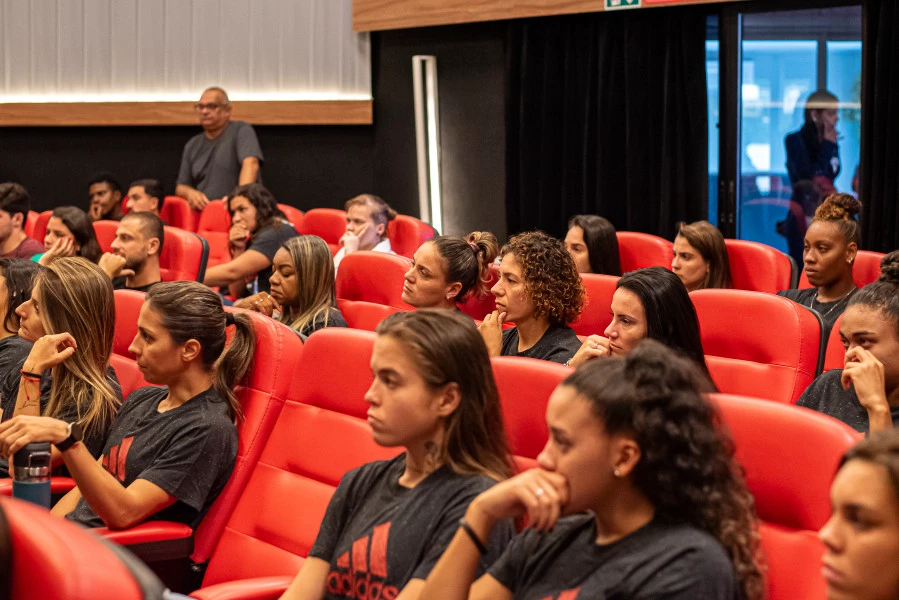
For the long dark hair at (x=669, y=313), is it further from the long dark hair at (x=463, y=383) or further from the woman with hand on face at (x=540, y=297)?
the long dark hair at (x=463, y=383)

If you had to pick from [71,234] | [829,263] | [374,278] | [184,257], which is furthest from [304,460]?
[71,234]

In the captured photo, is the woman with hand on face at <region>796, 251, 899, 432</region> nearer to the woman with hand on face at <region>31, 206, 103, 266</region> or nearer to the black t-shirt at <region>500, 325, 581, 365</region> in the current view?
the black t-shirt at <region>500, 325, 581, 365</region>

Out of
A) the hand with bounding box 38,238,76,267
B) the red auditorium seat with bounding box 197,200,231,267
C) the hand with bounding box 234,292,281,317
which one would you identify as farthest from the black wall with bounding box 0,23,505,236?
the hand with bounding box 234,292,281,317

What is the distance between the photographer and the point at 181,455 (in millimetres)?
2381

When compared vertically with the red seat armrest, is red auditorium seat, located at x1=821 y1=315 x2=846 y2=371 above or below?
above

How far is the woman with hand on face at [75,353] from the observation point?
8.69 feet

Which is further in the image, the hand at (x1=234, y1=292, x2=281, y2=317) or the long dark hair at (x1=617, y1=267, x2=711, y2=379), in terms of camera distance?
the hand at (x1=234, y1=292, x2=281, y2=317)

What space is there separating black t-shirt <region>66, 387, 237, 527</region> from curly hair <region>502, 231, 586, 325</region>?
1035 mm

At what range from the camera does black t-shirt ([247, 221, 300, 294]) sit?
5297 millimetres

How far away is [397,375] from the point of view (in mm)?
1762

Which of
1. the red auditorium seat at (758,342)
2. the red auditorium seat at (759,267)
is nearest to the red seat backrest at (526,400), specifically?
the red auditorium seat at (758,342)

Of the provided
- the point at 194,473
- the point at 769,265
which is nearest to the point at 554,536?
the point at 194,473

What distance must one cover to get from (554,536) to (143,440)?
127cm

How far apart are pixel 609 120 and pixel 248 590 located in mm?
4704
